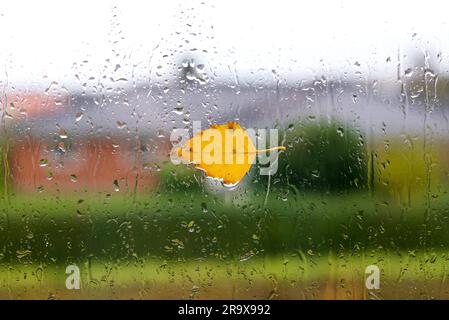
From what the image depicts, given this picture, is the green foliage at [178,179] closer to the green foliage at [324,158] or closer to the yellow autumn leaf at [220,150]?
the yellow autumn leaf at [220,150]

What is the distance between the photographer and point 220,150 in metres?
1.60

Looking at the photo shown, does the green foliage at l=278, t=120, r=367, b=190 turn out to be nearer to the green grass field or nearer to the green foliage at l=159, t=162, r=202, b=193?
the green grass field

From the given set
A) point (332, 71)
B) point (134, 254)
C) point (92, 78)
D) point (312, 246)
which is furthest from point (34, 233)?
point (332, 71)

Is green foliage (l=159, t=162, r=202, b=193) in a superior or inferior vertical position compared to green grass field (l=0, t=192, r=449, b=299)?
superior

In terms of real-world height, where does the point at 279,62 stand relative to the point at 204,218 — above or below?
above

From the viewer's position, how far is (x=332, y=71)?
5.39 ft

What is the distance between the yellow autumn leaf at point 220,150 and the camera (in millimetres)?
1604

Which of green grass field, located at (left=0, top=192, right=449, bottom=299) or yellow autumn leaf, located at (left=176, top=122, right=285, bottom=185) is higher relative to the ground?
yellow autumn leaf, located at (left=176, top=122, right=285, bottom=185)

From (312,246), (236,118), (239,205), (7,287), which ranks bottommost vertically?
(7,287)

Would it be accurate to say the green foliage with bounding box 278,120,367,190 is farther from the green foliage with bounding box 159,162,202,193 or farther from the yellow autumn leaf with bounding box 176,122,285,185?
the green foliage with bounding box 159,162,202,193

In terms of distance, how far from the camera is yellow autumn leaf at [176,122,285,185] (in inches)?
63.2

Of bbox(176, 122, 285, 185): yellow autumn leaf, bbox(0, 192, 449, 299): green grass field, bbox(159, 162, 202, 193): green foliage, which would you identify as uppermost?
bbox(176, 122, 285, 185): yellow autumn leaf

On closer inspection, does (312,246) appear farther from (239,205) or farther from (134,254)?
(134,254)

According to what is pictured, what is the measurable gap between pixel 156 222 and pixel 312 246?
0.49 m
